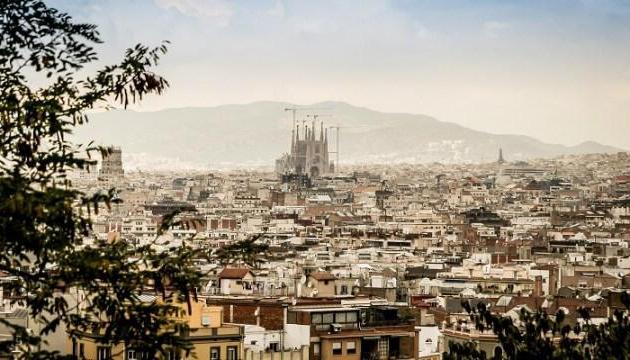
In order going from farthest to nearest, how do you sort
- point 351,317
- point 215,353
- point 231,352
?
point 351,317
point 231,352
point 215,353

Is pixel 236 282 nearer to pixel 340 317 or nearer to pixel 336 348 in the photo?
pixel 340 317

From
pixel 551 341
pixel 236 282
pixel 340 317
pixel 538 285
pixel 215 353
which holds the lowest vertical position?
pixel 538 285

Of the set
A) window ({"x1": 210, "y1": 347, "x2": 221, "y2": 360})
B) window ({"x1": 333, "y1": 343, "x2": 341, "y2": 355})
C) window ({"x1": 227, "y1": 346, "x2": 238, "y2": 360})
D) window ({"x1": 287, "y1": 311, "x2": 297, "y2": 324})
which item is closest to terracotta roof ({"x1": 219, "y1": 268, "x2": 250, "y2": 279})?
window ({"x1": 287, "y1": 311, "x2": 297, "y2": 324})

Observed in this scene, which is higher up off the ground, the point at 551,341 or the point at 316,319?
the point at 551,341

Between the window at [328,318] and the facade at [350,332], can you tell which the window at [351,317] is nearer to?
the facade at [350,332]

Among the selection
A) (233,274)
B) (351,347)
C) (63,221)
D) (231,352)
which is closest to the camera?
(63,221)

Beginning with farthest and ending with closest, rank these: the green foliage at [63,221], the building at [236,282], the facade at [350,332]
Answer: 1. the building at [236,282]
2. the facade at [350,332]
3. the green foliage at [63,221]

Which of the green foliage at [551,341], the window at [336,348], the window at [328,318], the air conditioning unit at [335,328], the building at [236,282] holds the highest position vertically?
the green foliage at [551,341]

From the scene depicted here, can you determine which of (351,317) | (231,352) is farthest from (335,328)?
(231,352)

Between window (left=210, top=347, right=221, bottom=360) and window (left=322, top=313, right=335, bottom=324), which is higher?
window (left=322, top=313, right=335, bottom=324)

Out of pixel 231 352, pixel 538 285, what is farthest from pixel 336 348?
pixel 538 285

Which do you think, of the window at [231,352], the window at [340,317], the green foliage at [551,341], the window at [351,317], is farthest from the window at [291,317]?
the green foliage at [551,341]

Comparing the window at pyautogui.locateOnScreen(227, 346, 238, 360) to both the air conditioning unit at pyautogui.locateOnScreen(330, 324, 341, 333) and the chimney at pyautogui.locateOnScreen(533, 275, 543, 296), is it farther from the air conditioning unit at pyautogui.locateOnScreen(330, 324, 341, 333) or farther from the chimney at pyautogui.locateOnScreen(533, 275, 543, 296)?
the chimney at pyautogui.locateOnScreen(533, 275, 543, 296)

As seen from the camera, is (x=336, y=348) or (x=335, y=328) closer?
(x=336, y=348)
